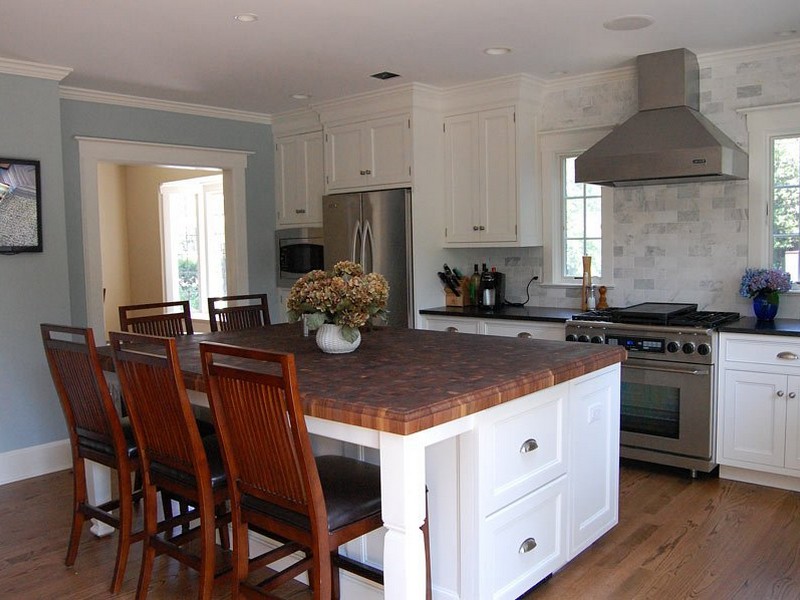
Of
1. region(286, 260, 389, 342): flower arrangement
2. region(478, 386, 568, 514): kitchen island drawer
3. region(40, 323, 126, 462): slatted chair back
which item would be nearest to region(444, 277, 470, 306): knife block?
region(286, 260, 389, 342): flower arrangement

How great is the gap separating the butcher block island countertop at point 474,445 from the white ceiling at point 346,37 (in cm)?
156

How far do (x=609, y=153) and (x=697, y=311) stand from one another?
112 centimetres

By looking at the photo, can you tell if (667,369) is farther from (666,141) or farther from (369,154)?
(369,154)

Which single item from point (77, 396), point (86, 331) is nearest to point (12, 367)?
point (77, 396)

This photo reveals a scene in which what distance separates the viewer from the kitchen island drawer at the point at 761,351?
365 cm

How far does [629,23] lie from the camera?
A: 11.7ft

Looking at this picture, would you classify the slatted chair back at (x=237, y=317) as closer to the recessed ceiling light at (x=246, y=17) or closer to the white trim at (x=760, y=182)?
the recessed ceiling light at (x=246, y=17)

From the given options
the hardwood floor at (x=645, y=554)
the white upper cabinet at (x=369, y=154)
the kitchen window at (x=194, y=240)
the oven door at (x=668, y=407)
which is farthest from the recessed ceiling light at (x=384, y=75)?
the kitchen window at (x=194, y=240)

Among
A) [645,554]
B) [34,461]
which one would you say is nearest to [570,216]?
[645,554]

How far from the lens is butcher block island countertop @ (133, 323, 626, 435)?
1996 mm

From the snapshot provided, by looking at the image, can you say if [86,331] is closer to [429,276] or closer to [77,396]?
[77,396]

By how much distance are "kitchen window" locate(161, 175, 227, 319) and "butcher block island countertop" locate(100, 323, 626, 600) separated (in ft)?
16.2

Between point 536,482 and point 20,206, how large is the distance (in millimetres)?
3347

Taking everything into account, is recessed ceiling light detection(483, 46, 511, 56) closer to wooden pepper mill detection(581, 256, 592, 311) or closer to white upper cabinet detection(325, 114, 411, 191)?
white upper cabinet detection(325, 114, 411, 191)
